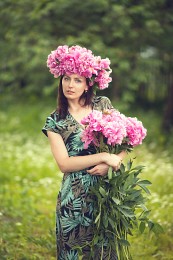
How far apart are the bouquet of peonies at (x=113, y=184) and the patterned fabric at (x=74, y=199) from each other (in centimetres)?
7

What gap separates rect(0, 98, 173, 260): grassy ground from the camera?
5.11 meters

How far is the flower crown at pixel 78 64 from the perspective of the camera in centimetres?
372

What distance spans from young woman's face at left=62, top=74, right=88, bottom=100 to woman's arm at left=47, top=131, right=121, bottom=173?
0.29 meters

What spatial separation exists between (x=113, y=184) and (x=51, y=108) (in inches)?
413

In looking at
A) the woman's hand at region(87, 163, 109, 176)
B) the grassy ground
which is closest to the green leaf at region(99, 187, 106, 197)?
the woman's hand at region(87, 163, 109, 176)

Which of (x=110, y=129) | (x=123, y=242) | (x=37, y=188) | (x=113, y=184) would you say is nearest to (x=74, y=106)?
(x=110, y=129)

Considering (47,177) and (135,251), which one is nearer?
(135,251)

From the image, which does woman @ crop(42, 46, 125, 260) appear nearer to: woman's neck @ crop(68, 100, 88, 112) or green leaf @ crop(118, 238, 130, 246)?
woman's neck @ crop(68, 100, 88, 112)

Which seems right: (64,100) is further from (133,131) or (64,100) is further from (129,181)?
(129,181)

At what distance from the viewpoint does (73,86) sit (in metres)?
3.76

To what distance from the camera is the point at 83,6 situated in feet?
28.6

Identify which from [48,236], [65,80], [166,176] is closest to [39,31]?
[166,176]

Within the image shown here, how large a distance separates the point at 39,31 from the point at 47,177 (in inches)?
102

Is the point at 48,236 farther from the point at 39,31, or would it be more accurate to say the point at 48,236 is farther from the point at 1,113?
the point at 1,113
